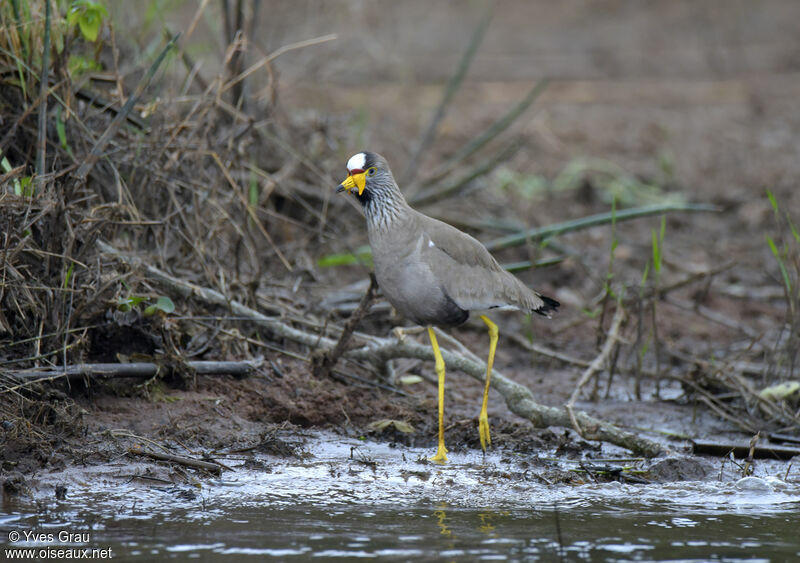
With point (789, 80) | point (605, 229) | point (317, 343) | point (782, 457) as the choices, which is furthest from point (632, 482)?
point (789, 80)

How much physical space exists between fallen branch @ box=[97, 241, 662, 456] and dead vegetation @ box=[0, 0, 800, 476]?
0.5 inches

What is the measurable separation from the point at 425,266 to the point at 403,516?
1179mm

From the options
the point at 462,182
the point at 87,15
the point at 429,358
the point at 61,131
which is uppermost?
the point at 87,15

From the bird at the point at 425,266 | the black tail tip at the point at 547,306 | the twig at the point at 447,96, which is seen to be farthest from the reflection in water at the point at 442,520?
the twig at the point at 447,96

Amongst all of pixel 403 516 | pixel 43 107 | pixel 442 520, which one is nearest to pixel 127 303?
pixel 43 107

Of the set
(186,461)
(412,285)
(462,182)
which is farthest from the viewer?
(462,182)

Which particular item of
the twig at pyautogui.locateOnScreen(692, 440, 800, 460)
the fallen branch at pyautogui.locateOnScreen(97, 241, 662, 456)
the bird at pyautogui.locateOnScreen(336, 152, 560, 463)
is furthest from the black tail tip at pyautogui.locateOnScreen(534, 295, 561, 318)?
the twig at pyautogui.locateOnScreen(692, 440, 800, 460)

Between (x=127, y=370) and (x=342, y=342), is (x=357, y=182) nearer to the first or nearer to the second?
(x=342, y=342)

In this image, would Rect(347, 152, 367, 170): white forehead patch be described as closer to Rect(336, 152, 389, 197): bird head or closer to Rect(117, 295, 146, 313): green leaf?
Rect(336, 152, 389, 197): bird head

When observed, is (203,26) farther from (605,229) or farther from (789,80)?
(789,80)

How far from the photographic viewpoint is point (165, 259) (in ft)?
18.1

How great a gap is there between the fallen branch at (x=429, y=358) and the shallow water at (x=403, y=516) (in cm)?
42

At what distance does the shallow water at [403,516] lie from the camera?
3686mm

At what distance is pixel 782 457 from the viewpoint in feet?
16.2
